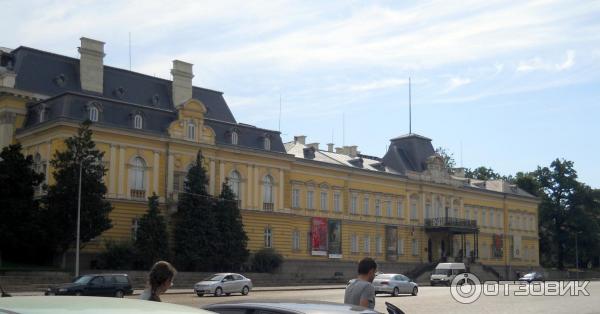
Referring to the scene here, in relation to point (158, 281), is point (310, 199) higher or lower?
higher

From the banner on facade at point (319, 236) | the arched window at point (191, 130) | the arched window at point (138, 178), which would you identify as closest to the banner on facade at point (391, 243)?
the banner on facade at point (319, 236)

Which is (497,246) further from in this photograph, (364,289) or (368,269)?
(364,289)

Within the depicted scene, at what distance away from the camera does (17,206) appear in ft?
143

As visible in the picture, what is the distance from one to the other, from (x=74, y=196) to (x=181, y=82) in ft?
61.8

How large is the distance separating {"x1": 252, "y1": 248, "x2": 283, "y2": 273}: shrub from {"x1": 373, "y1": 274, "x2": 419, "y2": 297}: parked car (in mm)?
15662

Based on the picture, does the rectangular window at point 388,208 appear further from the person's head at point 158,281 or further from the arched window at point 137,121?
the person's head at point 158,281

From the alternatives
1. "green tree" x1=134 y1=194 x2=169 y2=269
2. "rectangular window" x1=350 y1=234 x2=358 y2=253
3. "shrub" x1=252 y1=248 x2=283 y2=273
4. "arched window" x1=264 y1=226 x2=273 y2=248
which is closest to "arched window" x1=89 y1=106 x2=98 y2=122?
"green tree" x1=134 y1=194 x2=169 y2=269

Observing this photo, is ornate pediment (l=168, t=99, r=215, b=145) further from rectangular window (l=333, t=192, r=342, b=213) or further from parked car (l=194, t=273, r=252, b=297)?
parked car (l=194, t=273, r=252, b=297)

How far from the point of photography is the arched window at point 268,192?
60344 mm

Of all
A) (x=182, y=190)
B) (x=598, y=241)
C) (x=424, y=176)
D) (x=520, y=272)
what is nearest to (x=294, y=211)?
(x=182, y=190)

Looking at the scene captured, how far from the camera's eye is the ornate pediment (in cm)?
5425

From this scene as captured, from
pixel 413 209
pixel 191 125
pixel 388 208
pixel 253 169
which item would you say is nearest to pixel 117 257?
pixel 191 125

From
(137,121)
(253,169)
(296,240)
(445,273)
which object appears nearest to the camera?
(137,121)

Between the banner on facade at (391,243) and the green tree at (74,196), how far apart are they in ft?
112
